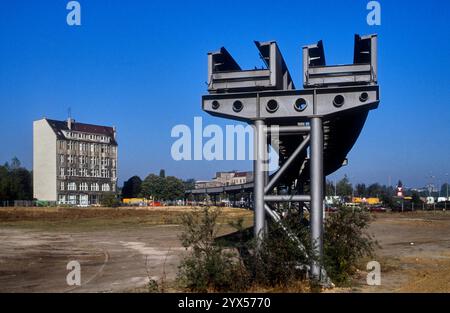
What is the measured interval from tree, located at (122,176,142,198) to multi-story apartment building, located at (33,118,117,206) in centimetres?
2402

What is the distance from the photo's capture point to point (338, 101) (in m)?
11.5

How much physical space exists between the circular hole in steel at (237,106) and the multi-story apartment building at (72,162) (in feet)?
344

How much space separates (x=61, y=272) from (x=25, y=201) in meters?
94.9

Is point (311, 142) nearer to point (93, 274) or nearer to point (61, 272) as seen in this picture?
point (93, 274)

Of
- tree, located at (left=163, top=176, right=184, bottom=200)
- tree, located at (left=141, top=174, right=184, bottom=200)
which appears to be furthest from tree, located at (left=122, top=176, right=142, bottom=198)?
tree, located at (left=163, top=176, right=184, bottom=200)

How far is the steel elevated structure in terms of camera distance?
11.4 m

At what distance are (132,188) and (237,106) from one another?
143 m

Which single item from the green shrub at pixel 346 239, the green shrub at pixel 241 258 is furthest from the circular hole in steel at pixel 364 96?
the green shrub at pixel 346 239

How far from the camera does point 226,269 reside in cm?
1075

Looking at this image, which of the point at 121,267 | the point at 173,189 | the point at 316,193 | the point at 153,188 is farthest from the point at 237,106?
the point at 173,189

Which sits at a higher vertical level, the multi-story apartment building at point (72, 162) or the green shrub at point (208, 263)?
the multi-story apartment building at point (72, 162)

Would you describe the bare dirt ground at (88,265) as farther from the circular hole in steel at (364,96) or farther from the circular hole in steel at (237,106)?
the circular hole in steel at (364,96)

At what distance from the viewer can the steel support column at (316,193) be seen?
1115cm
